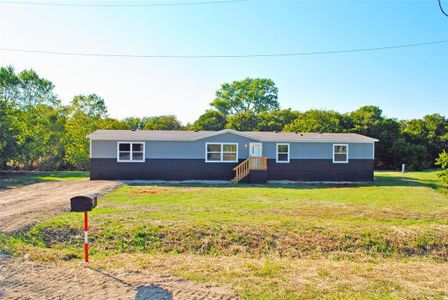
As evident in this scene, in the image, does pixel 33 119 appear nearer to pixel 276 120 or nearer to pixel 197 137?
pixel 197 137

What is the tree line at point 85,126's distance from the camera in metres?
24.9

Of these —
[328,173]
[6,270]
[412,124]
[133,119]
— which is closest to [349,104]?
[412,124]

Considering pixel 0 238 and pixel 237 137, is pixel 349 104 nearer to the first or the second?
pixel 237 137

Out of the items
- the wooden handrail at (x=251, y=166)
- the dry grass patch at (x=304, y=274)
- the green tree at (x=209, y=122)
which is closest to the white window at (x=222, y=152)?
the wooden handrail at (x=251, y=166)

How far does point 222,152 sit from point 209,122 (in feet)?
76.6

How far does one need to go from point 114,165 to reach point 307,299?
15605 mm

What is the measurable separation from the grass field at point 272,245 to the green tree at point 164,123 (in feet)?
97.1

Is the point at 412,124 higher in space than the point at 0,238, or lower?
higher

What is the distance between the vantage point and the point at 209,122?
138 feet

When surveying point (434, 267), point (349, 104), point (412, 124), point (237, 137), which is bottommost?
point (434, 267)

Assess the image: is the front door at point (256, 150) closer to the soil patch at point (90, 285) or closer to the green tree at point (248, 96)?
the soil patch at point (90, 285)

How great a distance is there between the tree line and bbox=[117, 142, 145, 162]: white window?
8.52m

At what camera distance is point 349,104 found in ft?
125

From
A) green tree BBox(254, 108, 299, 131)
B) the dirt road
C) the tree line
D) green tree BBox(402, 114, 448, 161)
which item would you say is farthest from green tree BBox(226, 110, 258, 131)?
the dirt road
